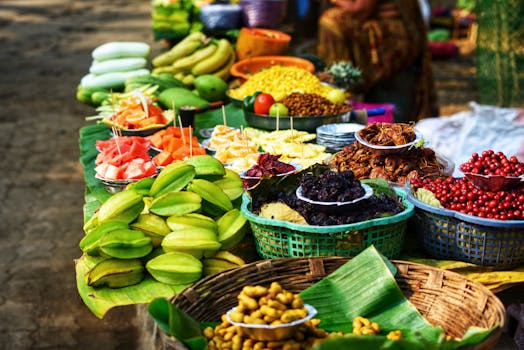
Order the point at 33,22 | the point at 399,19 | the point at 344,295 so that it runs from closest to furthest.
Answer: the point at 344,295, the point at 399,19, the point at 33,22

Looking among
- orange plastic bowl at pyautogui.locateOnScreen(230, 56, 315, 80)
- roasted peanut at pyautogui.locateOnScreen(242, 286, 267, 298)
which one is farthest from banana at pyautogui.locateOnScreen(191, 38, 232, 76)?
roasted peanut at pyautogui.locateOnScreen(242, 286, 267, 298)

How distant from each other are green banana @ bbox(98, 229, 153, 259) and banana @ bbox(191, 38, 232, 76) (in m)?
2.87

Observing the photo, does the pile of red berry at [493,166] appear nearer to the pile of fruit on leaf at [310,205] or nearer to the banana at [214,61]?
the pile of fruit on leaf at [310,205]

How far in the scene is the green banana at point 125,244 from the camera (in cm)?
226

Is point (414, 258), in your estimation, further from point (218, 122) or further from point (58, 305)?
point (58, 305)

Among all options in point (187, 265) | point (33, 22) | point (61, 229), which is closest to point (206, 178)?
point (187, 265)

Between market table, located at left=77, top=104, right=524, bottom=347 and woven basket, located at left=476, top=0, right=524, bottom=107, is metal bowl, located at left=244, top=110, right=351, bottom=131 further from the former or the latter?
woven basket, located at left=476, top=0, right=524, bottom=107

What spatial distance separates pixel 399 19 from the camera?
6.17 metres

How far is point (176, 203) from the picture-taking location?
2459mm

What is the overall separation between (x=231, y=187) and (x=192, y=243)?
0.41 metres

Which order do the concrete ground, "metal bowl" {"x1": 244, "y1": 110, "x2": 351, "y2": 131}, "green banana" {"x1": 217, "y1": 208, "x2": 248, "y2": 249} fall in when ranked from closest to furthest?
"green banana" {"x1": 217, "y1": 208, "x2": 248, "y2": 249} → "metal bowl" {"x1": 244, "y1": 110, "x2": 351, "y2": 131} → the concrete ground

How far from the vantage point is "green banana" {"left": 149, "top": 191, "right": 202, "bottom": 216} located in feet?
7.96

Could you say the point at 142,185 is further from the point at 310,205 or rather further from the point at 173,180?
the point at 310,205

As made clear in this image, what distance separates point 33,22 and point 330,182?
13.0 m
